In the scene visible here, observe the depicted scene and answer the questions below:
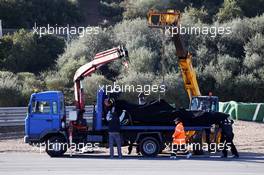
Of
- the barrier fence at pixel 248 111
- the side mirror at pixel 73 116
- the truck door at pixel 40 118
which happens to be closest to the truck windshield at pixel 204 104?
the side mirror at pixel 73 116

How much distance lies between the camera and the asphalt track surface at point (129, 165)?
17.1m

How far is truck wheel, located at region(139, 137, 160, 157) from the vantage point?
893 inches

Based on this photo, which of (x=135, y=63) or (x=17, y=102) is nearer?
(x=17, y=102)

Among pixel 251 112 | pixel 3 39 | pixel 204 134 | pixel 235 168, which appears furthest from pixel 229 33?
pixel 235 168

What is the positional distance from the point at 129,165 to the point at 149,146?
381 cm

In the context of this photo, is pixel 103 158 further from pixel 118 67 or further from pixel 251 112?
pixel 118 67

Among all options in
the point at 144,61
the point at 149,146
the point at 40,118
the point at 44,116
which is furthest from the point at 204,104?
the point at 144,61

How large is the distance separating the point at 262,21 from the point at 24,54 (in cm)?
1982

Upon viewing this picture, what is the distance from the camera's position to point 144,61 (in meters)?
46.1

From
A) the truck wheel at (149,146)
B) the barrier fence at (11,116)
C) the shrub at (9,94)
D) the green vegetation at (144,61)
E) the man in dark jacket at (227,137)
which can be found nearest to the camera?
the man in dark jacket at (227,137)

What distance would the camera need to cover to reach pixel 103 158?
2231 centimetres

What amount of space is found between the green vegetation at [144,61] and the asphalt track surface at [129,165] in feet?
58.0

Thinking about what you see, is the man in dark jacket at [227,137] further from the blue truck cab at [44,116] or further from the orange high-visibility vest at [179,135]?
the blue truck cab at [44,116]

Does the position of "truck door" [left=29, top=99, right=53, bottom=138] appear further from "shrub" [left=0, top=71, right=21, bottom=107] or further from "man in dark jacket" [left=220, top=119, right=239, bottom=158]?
"shrub" [left=0, top=71, right=21, bottom=107]
